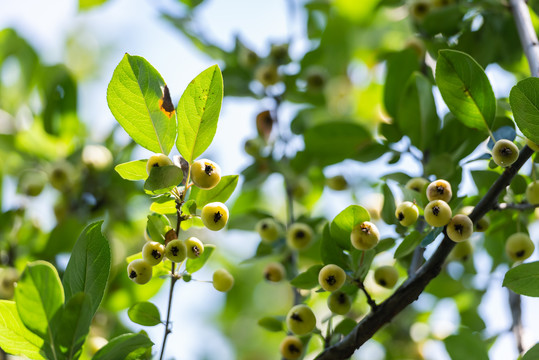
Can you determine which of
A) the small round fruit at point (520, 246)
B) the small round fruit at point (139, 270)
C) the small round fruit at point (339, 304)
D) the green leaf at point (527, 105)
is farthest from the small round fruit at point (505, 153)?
the small round fruit at point (139, 270)

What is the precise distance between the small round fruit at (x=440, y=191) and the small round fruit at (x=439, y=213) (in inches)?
1.2

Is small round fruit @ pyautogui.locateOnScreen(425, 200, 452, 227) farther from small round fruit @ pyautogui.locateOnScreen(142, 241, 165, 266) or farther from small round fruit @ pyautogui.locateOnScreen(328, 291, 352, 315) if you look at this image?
small round fruit @ pyautogui.locateOnScreen(142, 241, 165, 266)

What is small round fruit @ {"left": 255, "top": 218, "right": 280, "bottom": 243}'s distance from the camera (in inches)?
70.6

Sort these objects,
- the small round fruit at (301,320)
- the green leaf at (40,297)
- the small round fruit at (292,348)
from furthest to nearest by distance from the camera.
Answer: the small round fruit at (292,348) < the small round fruit at (301,320) < the green leaf at (40,297)

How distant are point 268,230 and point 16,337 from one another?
857 mm

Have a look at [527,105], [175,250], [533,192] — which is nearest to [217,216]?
[175,250]

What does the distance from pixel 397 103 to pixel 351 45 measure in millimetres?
1151

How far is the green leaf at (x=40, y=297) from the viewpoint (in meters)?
1.04

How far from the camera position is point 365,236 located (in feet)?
3.97

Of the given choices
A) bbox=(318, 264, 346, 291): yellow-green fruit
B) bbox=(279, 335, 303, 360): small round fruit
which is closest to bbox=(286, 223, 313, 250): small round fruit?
bbox=(279, 335, 303, 360): small round fruit

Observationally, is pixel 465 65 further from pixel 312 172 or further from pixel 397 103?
pixel 312 172

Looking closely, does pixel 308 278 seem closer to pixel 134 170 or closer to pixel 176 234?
pixel 176 234

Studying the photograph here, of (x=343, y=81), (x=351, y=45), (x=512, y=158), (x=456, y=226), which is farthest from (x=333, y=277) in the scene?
(x=343, y=81)

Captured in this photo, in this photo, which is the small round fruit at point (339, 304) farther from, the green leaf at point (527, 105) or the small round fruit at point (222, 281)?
the green leaf at point (527, 105)
